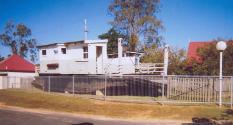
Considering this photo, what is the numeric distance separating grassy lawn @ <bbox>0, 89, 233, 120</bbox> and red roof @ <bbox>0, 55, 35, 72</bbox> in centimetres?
Answer: 2463

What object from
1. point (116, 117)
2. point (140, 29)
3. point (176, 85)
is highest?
point (140, 29)

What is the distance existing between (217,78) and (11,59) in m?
37.9

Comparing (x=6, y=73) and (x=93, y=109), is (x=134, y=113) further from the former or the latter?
(x=6, y=73)

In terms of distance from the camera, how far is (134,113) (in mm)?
16250

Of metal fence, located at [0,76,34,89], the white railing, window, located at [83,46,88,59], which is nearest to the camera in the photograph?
the white railing

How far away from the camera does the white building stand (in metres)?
25.2

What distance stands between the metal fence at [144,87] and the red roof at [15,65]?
55.7 ft

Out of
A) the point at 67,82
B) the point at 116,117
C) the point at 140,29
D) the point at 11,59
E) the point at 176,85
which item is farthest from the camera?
the point at 11,59

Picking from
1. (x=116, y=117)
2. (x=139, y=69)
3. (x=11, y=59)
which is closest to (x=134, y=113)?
(x=116, y=117)

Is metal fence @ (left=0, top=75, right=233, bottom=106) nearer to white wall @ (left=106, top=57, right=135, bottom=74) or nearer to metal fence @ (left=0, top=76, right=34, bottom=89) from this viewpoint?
white wall @ (left=106, top=57, right=135, bottom=74)

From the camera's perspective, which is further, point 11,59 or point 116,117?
point 11,59

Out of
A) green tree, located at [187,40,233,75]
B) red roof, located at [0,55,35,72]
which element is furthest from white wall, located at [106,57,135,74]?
red roof, located at [0,55,35,72]

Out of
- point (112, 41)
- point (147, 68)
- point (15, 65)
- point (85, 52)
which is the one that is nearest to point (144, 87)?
point (147, 68)

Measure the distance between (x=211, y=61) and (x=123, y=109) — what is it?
1768 centimetres
